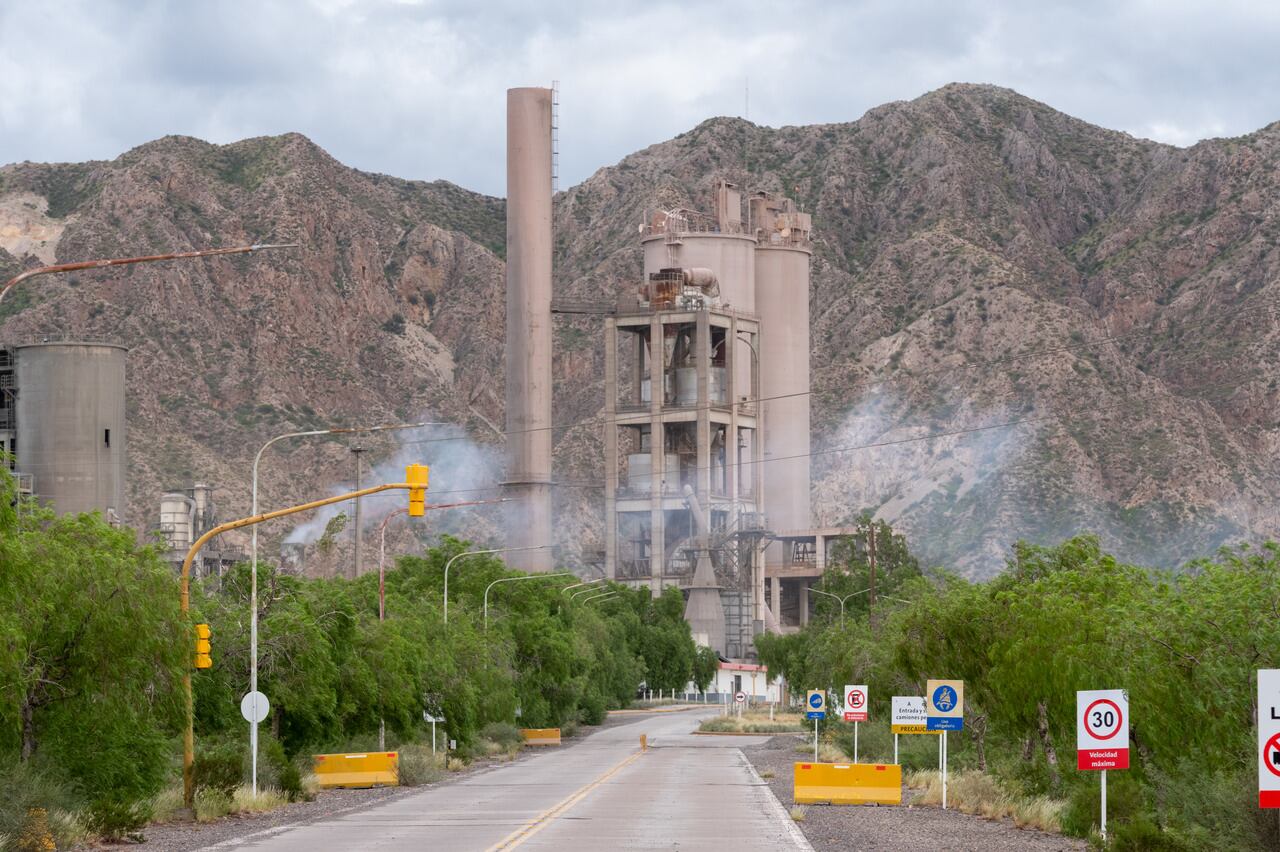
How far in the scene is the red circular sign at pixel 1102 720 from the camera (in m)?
27.2

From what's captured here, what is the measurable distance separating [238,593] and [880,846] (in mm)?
22843

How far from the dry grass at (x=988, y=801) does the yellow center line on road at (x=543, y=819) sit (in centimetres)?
812

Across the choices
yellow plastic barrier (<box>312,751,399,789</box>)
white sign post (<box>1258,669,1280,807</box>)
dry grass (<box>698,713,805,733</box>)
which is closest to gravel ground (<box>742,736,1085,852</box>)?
yellow plastic barrier (<box>312,751,399,789</box>)

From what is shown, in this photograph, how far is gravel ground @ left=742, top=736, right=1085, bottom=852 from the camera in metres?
32.9

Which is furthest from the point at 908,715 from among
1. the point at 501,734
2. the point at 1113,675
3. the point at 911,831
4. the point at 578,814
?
the point at 501,734

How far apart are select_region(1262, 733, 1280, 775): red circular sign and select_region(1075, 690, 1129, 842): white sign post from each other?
34.8 feet

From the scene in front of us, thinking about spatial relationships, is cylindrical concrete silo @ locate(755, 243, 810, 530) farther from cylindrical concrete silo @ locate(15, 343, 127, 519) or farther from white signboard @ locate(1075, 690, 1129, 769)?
white signboard @ locate(1075, 690, 1129, 769)

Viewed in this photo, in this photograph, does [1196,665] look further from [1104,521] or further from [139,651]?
[1104,521]

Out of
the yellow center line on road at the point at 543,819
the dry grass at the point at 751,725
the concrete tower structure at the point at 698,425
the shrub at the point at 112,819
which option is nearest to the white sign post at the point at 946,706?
the yellow center line on road at the point at 543,819

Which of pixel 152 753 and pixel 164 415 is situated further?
pixel 164 415

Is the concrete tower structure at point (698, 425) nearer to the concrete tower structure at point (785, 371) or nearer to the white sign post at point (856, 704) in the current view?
the concrete tower structure at point (785, 371)

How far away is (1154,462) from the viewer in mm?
182125

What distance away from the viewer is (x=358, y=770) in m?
53.5

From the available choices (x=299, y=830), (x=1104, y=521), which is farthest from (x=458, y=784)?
(x=1104, y=521)
